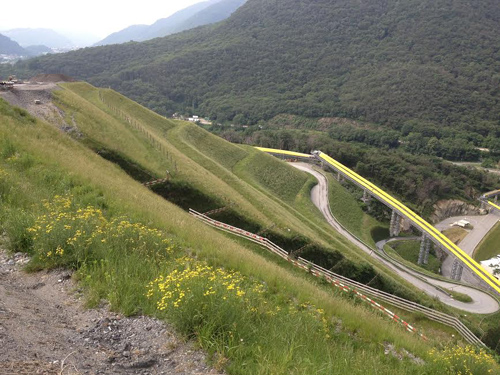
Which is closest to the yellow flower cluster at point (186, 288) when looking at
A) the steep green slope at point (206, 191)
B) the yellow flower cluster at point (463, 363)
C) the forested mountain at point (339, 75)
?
the yellow flower cluster at point (463, 363)

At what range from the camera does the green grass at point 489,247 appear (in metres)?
55.8

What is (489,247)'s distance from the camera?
58.1 metres

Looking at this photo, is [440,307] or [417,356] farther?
[440,307]

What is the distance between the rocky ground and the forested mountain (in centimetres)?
13160

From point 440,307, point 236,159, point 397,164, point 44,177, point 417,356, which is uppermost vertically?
point 44,177

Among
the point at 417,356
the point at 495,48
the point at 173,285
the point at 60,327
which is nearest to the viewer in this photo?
the point at 60,327

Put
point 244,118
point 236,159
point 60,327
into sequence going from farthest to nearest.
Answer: point 244,118, point 236,159, point 60,327

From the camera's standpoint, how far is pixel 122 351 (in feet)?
18.0

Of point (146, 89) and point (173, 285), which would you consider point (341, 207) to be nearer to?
point (173, 285)

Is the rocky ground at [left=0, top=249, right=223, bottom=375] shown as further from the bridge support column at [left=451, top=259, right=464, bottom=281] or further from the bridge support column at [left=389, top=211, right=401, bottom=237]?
the bridge support column at [left=389, top=211, right=401, bottom=237]

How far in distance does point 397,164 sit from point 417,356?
75233 mm

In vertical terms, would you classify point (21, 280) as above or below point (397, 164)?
above

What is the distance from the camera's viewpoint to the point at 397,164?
76750 mm

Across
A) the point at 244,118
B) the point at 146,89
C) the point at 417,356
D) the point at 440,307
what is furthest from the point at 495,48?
the point at 417,356
